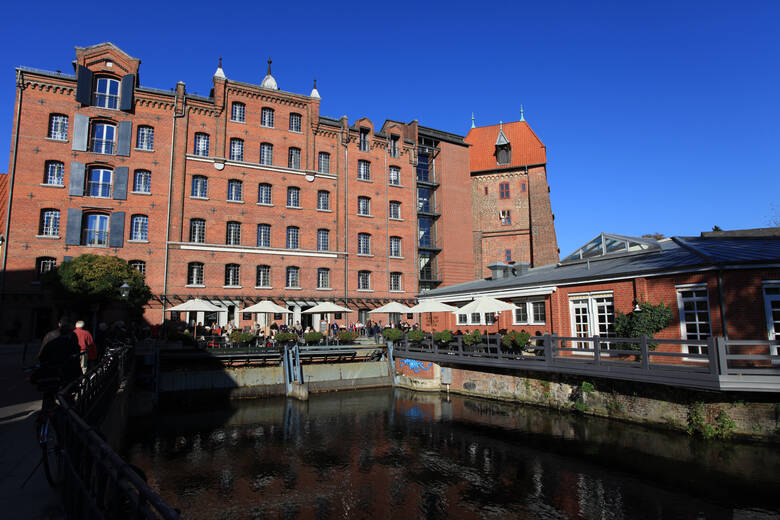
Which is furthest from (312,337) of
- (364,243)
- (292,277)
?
(364,243)

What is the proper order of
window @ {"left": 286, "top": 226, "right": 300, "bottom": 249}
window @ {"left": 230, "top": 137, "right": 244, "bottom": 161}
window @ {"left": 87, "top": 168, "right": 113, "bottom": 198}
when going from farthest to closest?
window @ {"left": 286, "top": 226, "right": 300, "bottom": 249} → window @ {"left": 230, "top": 137, "right": 244, "bottom": 161} → window @ {"left": 87, "top": 168, "right": 113, "bottom": 198}

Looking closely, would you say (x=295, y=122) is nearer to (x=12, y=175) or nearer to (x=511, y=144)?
(x=12, y=175)

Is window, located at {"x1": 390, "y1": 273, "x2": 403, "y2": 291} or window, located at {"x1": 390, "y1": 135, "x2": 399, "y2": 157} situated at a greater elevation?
window, located at {"x1": 390, "y1": 135, "x2": 399, "y2": 157}

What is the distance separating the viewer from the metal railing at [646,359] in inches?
418

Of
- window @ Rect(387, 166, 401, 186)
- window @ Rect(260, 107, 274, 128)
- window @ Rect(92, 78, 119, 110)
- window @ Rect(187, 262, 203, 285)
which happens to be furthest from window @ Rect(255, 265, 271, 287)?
window @ Rect(92, 78, 119, 110)

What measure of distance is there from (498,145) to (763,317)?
96.2 ft

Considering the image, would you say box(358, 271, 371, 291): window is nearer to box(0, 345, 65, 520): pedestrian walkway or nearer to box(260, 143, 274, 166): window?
box(260, 143, 274, 166): window

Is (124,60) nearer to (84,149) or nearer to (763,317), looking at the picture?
(84,149)

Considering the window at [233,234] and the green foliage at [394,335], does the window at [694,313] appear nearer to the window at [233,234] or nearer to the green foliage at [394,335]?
the green foliage at [394,335]

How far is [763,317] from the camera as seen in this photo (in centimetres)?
1255

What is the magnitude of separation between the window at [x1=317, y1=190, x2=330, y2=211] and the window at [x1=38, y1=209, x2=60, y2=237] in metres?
15.0

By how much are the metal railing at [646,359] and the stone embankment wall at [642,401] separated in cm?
80

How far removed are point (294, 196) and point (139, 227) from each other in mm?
9640

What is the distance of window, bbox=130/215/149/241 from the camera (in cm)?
2584
